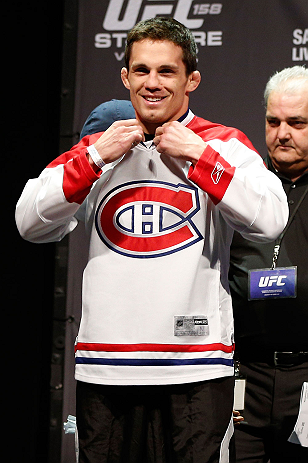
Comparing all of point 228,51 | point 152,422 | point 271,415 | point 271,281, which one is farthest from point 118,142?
point 228,51

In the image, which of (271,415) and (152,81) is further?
(271,415)

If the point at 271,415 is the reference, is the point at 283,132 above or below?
above

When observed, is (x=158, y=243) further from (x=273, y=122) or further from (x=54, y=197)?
(x=273, y=122)

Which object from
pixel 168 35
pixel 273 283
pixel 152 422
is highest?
pixel 168 35

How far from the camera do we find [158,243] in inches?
58.3

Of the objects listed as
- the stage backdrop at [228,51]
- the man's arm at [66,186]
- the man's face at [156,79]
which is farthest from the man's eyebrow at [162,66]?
the stage backdrop at [228,51]

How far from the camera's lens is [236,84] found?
2.66m

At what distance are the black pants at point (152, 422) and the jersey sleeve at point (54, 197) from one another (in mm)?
394

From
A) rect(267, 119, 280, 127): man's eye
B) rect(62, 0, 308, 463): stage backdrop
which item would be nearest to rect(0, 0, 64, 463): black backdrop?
rect(62, 0, 308, 463): stage backdrop

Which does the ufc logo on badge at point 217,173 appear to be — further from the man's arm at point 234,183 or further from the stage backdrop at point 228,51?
the stage backdrop at point 228,51

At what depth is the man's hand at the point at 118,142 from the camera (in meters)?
1.51

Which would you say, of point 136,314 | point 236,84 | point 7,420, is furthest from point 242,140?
point 7,420

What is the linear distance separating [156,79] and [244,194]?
345 millimetres

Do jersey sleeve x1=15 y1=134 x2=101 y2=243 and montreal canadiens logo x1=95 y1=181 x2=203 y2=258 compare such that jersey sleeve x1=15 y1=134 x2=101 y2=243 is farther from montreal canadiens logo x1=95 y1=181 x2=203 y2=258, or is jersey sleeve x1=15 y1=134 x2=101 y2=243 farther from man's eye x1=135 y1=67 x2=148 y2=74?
man's eye x1=135 y1=67 x2=148 y2=74
